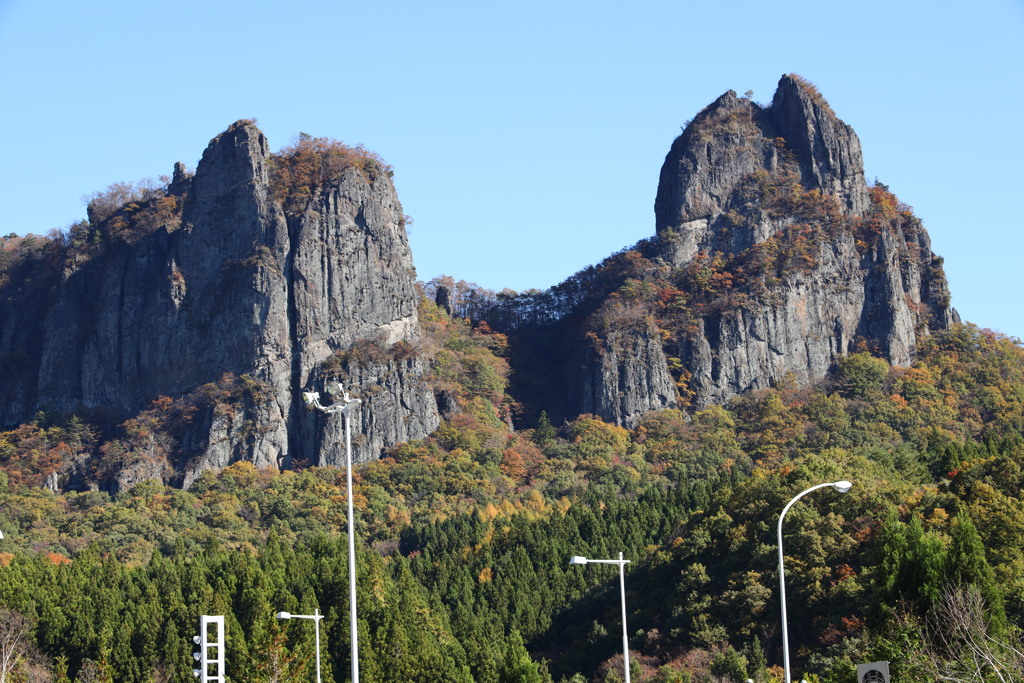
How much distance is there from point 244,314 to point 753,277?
158 ft

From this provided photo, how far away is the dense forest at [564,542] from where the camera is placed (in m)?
82.6

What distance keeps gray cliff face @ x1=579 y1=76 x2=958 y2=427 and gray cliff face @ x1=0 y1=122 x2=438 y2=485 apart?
21.8m

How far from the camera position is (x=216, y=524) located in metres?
140

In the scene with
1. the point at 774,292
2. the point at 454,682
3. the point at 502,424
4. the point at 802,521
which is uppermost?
the point at 774,292

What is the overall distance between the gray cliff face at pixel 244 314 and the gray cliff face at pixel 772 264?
2181cm

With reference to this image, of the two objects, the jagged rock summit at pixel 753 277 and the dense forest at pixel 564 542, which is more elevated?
the jagged rock summit at pixel 753 277

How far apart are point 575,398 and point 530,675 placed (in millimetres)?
94447

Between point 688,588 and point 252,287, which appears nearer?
point 688,588

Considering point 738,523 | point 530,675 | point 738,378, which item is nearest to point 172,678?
point 530,675

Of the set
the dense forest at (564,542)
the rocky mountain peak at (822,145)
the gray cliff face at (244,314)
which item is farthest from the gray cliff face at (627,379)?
the rocky mountain peak at (822,145)

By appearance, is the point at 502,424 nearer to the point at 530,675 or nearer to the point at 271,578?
the point at 271,578

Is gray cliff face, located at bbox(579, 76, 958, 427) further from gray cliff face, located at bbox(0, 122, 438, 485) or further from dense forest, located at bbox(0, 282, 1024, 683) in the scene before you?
gray cliff face, located at bbox(0, 122, 438, 485)

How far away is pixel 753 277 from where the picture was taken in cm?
16862

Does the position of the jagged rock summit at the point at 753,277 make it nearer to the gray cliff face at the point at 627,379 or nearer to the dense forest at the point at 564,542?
the gray cliff face at the point at 627,379
